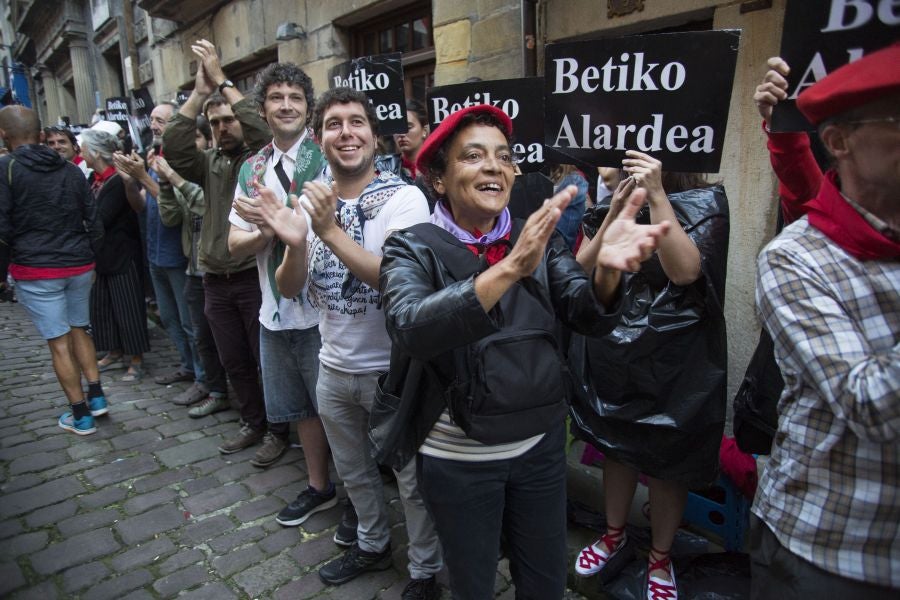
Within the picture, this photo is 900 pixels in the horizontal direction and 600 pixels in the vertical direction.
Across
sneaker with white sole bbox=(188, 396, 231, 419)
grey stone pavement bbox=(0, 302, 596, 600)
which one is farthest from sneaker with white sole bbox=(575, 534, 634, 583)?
sneaker with white sole bbox=(188, 396, 231, 419)

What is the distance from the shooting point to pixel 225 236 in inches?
145

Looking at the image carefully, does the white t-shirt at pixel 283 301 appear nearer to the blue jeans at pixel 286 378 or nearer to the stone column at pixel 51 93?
the blue jeans at pixel 286 378

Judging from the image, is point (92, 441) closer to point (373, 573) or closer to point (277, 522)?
point (277, 522)

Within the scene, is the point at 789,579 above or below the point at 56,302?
below

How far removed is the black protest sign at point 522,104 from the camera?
3.02 meters

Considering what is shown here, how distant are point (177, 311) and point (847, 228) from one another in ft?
17.3

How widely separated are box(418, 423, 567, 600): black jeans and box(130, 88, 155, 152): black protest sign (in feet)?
17.9

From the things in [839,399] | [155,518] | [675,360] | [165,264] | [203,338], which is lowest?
[155,518]

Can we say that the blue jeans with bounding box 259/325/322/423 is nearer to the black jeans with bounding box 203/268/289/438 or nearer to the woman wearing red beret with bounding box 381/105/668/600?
the black jeans with bounding box 203/268/289/438

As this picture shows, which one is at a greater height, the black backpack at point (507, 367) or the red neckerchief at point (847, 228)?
the red neckerchief at point (847, 228)

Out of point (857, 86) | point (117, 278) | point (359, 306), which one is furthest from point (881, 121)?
point (117, 278)

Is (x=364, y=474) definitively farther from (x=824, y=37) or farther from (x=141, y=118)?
(x=141, y=118)

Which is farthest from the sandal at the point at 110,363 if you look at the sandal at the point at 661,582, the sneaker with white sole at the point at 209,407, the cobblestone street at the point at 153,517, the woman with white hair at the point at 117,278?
the sandal at the point at 661,582

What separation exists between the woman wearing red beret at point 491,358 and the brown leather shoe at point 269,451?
2.16 meters
